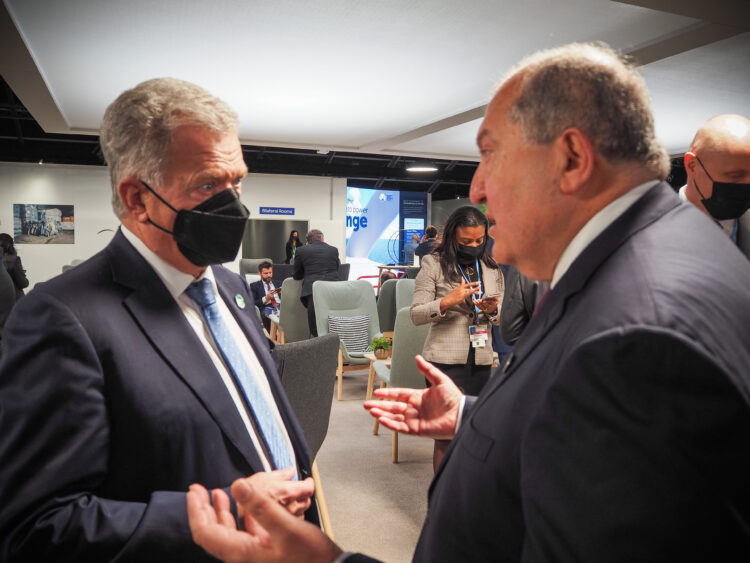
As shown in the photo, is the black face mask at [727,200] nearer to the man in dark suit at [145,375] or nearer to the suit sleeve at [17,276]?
the man in dark suit at [145,375]

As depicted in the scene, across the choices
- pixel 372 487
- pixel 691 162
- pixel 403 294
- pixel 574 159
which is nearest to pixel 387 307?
pixel 403 294

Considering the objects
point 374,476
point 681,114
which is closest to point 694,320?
point 374,476

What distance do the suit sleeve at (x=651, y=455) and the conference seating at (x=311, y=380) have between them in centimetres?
164

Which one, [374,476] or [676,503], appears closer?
[676,503]

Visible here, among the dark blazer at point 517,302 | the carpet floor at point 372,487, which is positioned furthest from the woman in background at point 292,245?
the dark blazer at point 517,302

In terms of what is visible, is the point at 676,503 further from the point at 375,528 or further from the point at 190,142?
the point at 375,528

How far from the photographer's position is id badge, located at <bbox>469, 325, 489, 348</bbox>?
9.86 feet

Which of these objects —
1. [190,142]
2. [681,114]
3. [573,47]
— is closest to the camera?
[573,47]

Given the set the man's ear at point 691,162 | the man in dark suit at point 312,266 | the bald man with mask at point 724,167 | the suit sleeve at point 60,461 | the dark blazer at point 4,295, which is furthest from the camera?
the man in dark suit at point 312,266

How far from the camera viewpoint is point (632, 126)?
77cm

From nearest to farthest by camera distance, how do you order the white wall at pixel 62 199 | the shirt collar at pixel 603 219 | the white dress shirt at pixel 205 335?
1. the shirt collar at pixel 603 219
2. the white dress shirt at pixel 205 335
3. the white wall at pixel 62 199

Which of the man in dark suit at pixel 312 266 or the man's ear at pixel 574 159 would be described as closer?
the man's ear at pixel 574 159

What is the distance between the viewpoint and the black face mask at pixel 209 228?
47.9 inches

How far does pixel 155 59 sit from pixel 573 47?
17.9 feet
